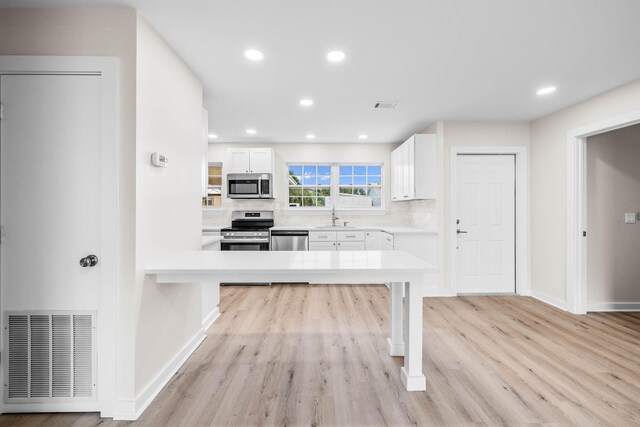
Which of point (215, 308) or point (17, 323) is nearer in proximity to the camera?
point (17, 323)

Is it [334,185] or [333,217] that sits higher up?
[334,185]

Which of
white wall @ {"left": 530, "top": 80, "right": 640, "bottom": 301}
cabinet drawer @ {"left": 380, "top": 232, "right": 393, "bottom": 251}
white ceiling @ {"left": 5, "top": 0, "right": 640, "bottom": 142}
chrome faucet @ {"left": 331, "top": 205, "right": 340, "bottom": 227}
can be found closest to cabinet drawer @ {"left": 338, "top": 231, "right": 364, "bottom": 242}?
cabinet drawer @ {"left": 380, "top": 232, "right": 393, "bottom": 251}

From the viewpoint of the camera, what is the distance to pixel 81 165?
1.81 m

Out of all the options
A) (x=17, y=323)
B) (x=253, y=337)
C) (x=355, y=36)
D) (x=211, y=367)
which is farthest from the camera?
(x=253, y=337)

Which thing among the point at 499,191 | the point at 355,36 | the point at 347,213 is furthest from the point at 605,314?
the point at 355,36

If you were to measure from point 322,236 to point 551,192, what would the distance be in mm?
3271

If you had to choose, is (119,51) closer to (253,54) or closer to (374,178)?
(253,54)

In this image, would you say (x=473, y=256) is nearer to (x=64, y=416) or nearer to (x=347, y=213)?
(x=347, y=213)

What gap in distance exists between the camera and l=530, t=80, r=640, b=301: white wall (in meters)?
3.56

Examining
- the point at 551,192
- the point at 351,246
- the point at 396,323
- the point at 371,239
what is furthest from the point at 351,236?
the point at 551,192

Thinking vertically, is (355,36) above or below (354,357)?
above

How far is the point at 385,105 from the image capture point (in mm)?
3596

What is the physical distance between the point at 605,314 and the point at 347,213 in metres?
3.79

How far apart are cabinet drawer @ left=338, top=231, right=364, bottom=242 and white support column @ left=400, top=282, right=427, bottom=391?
3011 millimetres
